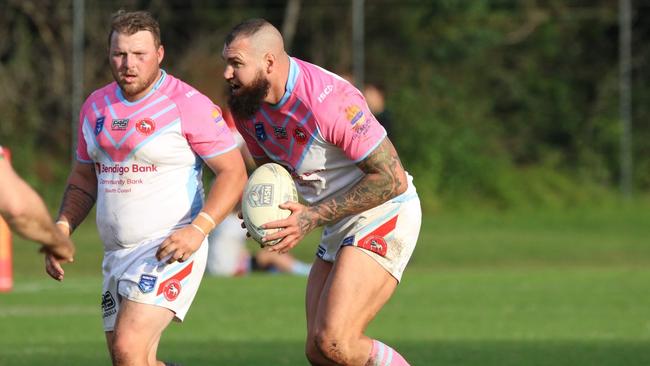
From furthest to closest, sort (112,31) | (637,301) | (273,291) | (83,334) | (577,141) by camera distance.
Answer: (577,141) < (273,291) < (637,301) < (83,334) < (112,31)

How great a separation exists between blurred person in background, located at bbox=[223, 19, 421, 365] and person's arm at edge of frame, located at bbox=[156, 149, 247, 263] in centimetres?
28

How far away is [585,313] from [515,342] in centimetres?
224

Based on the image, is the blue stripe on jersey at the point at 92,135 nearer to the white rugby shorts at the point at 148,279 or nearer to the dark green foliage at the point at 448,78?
the white rugby shorts at the point at 148,279

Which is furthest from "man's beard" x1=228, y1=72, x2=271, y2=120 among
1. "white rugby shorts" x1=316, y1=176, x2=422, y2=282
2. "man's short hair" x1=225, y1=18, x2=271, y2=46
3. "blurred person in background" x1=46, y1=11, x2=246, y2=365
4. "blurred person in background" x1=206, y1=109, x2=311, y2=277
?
"blurred person in background" x1=206, y1=109, x2=311, y2=277

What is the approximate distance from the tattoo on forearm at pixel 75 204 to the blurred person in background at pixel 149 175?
0.39 ft

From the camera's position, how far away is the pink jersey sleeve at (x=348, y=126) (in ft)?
21.9

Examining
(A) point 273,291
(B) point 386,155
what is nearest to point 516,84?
(A) point 273,291

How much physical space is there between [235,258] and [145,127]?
402 inches

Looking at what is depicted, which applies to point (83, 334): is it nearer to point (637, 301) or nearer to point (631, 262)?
point (637, 301)

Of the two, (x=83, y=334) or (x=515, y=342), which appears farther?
(x=83, y=334)

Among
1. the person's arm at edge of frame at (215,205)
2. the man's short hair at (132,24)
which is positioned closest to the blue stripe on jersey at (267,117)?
the person's arm at edge of frame at (215,205)

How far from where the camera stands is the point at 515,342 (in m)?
10.3

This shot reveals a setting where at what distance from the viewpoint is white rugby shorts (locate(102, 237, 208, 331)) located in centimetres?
655

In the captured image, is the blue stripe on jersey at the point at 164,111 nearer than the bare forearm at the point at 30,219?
No
